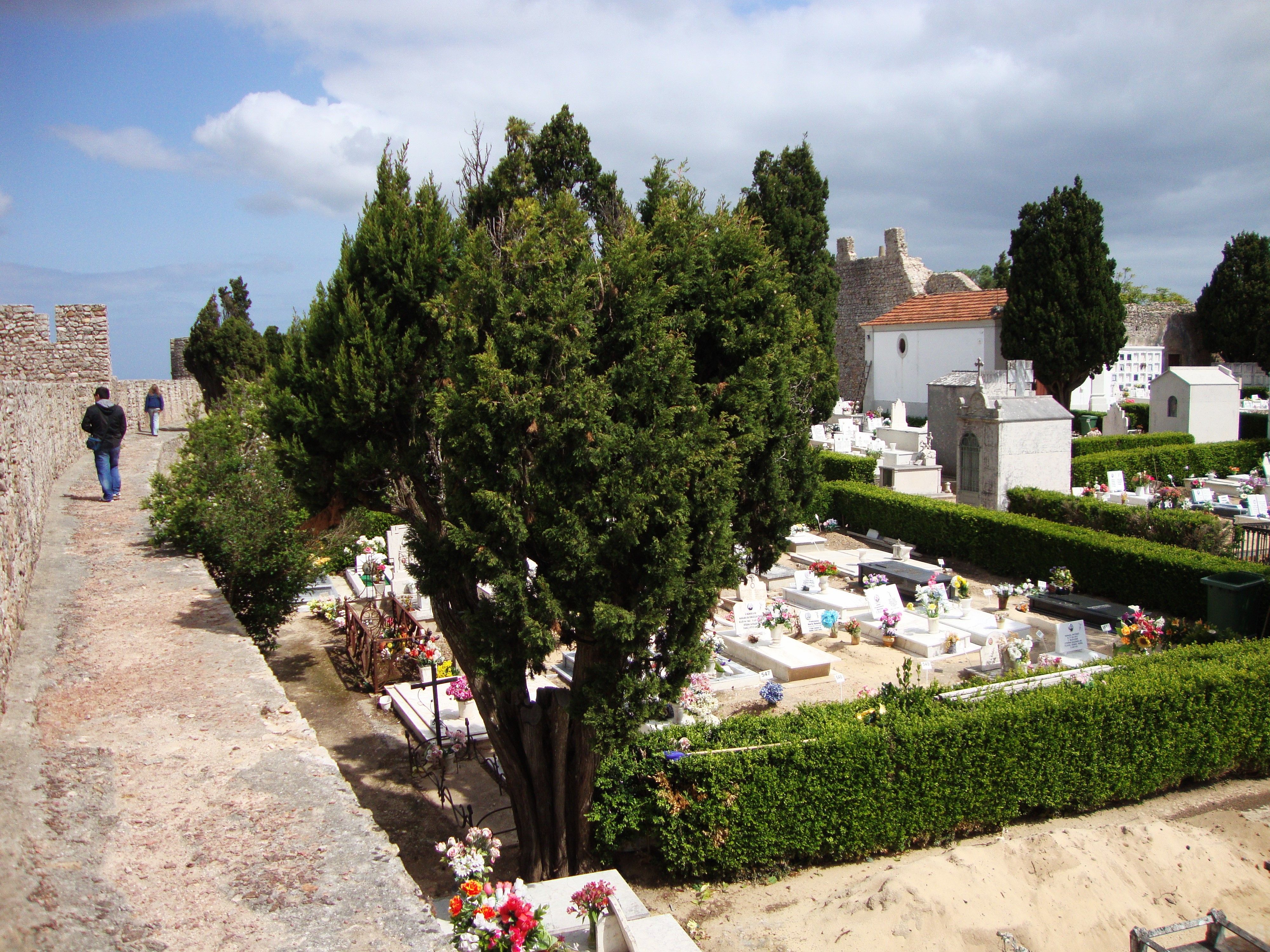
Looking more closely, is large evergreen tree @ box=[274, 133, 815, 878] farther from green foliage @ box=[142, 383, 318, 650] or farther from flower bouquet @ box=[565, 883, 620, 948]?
green foliage @ box=[142, 383, 318, 650]

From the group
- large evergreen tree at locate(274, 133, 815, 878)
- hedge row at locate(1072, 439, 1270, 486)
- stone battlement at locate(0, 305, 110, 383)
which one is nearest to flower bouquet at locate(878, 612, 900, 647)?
large evergreen tree at locate(274, 133, 815, 878)

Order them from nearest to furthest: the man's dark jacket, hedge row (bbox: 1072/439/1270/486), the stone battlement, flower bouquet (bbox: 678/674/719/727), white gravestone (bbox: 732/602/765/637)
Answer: flower bouquet (bbox: 678/674/719/727) < the man's dark jacket < white gravestone (bbox: 732/602/765/637) < the stone battlement < hedge row (bbox: 1072/439/1270/486)

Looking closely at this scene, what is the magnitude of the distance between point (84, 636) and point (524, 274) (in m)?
3.97

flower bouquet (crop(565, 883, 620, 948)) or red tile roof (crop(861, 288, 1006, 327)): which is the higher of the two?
red tile roof (crop(861, 288, 1006, 327))

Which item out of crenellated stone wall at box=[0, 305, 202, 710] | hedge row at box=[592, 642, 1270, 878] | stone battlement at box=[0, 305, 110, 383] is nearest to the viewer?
crenellated stone wall at box=[0, 305, 202, 710]

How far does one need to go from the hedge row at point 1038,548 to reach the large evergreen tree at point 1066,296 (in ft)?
37.8

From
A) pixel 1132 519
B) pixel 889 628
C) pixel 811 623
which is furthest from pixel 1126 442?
pixel 811 623

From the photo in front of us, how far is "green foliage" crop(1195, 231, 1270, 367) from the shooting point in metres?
33.5

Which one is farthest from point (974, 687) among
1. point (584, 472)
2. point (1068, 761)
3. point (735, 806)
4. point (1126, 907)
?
point (584, 472)

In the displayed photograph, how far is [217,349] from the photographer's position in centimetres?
2723

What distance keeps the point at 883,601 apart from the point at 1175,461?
13.7 m

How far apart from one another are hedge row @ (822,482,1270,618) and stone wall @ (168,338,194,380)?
23235 mm

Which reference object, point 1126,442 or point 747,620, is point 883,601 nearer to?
point 747,620

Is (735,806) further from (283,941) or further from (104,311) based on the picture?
(104,311)
